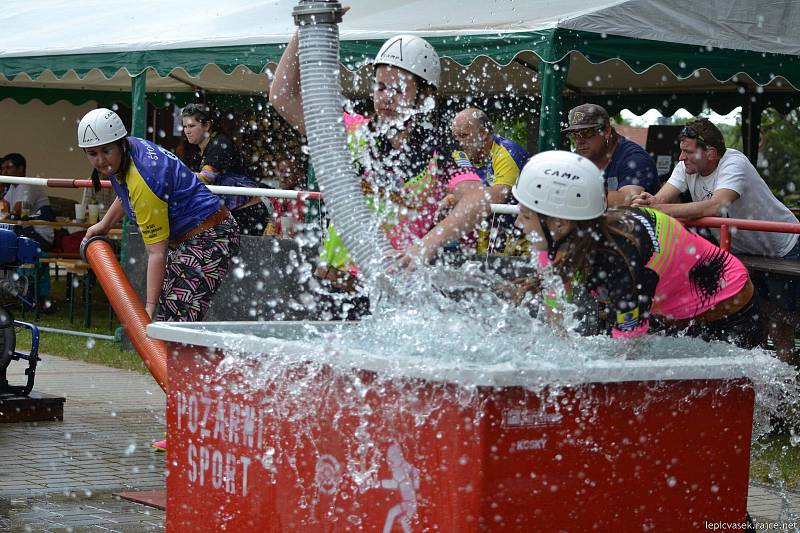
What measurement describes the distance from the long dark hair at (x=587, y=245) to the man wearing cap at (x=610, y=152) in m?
3.80

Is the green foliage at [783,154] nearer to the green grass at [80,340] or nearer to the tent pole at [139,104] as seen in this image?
the green grass at [80,340]

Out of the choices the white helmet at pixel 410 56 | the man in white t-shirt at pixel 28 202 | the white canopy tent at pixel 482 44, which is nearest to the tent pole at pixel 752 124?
the white canopy tent at pixel 482 44

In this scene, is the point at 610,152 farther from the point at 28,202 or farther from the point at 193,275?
the point at 28,202

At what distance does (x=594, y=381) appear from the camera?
3.14 m

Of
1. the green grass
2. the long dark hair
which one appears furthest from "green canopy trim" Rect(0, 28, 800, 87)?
the long dark hair

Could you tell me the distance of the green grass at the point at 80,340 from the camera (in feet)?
37.8

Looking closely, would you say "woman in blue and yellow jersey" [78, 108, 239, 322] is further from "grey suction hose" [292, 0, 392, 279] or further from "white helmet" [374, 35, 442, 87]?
"grey suction hose" [292, 0, 392, 279]

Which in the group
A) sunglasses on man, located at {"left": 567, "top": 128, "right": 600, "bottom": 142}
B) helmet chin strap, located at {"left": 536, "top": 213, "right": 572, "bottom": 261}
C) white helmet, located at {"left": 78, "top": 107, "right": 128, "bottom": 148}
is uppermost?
sunglasses on man, located at {"left": 567, "top": 128, "right": 600, "bottom": 142}

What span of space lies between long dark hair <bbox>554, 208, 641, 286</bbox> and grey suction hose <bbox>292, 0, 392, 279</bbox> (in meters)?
0.66

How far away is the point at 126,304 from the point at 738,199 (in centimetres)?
408

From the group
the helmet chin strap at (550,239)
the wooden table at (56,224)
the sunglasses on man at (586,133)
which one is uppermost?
the sunglasses on man at (586,133)

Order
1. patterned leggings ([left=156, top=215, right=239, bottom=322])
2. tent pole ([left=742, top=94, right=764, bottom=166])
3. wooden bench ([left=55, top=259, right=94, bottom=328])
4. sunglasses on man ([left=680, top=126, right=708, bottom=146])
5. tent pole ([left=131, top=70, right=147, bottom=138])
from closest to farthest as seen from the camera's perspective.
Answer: patterned leggings ([left=156, top=215, right=239, bottom=322])
sunglasses on man ([left=680, top=126, right=708, bottom=146])
tent pole ([left=131, top=70, right=147, bottom=138])
wooden bench ([left=55, top=259, right=94, bottom=328])
tent pole ([left=742, top=94, right=764, bottom=166])

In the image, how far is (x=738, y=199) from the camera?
7.91 meters

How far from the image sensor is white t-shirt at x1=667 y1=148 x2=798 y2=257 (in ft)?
25.9
